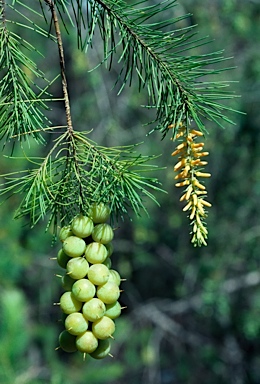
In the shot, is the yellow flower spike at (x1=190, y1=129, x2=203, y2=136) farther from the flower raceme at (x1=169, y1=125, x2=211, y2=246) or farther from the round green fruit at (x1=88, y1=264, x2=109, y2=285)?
the round green fruit at (x1=88, y1=264, x2=109, y2=285)

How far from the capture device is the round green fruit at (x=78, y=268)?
547 millimetres

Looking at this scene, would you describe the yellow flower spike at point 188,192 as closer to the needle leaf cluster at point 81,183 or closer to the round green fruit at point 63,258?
the needle leaf cluster at point 81,183

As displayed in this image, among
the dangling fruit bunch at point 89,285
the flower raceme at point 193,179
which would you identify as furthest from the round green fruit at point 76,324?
the flower raceme at point 193,179

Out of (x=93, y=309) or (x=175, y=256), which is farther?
(x=175, y=256)

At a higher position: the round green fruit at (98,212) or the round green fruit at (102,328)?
the round green fruit at (98,212)

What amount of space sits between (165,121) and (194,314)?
3037 millimetres

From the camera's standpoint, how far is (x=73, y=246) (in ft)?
1.81

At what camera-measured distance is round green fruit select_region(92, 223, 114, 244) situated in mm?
562

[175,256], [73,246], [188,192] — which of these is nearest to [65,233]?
[73,246]

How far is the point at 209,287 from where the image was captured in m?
2.84

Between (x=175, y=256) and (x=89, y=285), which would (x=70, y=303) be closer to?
(x=89, y=285)

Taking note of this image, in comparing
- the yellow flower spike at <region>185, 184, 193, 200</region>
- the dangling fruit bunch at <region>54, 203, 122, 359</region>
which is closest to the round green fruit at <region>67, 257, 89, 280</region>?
the dangling fruit bunch at <region>54, 203, 122, 359</region>

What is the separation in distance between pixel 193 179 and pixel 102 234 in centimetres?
10

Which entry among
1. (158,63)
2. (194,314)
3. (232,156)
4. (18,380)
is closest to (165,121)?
(158,63)
